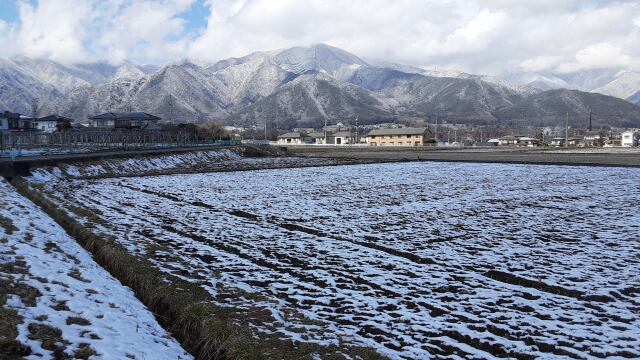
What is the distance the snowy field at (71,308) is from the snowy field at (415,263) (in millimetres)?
1707

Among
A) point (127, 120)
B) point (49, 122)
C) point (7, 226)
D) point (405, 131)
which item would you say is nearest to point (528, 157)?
point (7, 226)

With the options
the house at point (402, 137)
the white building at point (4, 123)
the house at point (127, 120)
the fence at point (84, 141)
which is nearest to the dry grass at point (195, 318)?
the fence at point (84, 141)

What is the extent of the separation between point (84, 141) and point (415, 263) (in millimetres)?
87243

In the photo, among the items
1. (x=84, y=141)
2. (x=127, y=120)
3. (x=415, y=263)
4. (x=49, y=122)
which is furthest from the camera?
(x=49, y=122)

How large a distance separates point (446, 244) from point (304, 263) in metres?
5.25

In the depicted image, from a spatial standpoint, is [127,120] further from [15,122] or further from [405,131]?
[405,131]

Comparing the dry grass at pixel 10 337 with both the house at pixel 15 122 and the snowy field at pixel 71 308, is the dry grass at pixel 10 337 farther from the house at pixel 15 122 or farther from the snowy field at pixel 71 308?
the house at pixel 15 122

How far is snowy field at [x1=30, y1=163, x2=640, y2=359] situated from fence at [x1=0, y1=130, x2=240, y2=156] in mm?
33714

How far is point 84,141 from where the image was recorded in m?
85.6

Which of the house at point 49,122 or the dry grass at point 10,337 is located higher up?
the house at point 49,122

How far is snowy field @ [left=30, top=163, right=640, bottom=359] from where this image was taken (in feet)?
27.9

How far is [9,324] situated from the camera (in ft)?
25.0

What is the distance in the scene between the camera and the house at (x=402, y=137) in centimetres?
15625

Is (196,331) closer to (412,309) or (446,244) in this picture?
(412,309)
